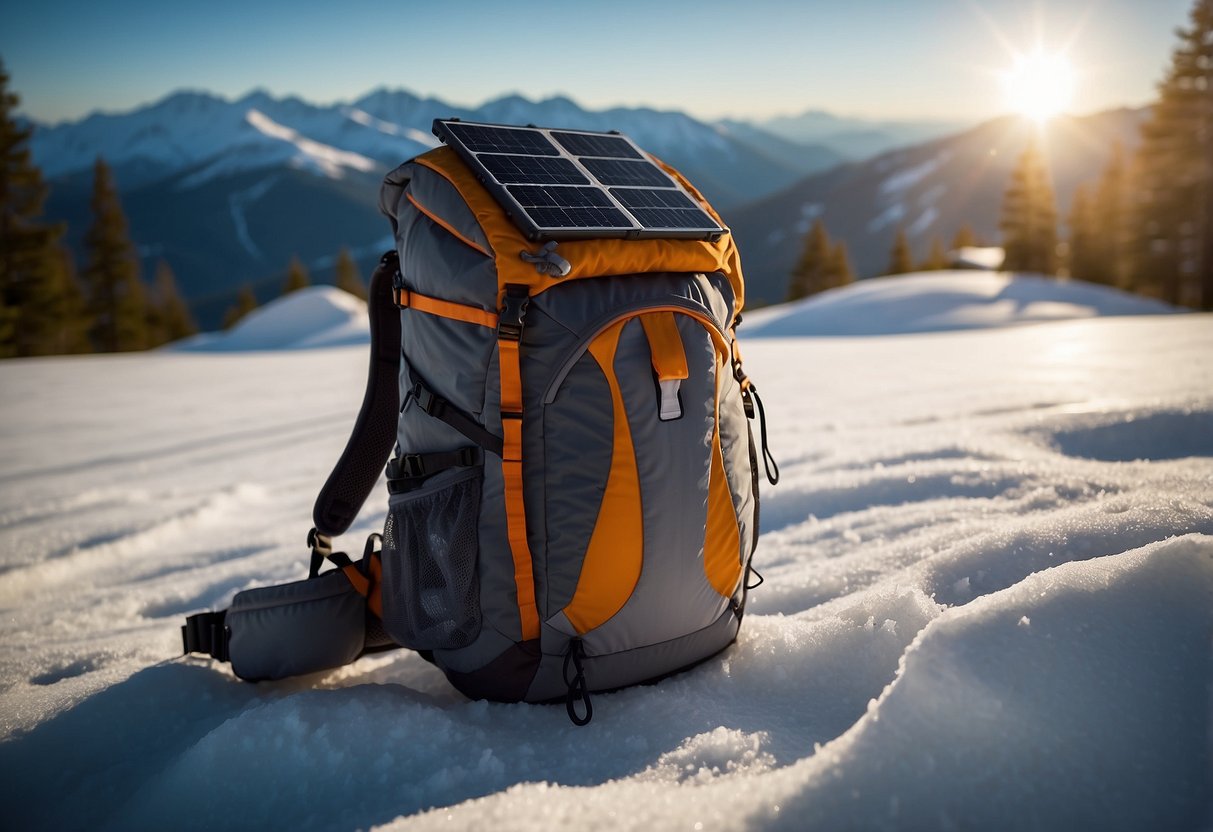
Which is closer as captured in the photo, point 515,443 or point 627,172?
point 515,443

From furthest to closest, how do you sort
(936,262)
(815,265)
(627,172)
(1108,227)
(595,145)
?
1. (936,262)
2. (815,265)
3. (1108,227)
4. (595,145)
5. (627,172)

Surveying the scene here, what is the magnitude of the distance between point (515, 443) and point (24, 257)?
98.4 feet

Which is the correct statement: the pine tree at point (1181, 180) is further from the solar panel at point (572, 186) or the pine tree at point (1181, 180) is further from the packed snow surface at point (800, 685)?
the solar panel at point (572, 186)

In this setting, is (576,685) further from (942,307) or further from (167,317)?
(167,317)

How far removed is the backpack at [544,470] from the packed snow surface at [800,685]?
0.44 ft

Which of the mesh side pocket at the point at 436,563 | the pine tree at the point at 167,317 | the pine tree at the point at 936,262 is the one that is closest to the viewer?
the mesh side pocket at the point at 436,563

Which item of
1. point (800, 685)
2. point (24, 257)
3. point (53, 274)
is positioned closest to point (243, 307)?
point (53, 274)

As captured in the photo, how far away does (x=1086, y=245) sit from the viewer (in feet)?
96.0

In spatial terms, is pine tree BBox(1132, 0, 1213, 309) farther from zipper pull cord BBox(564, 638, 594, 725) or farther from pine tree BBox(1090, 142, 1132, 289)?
zipper pull cord BBox(564, 638, 594, 725)

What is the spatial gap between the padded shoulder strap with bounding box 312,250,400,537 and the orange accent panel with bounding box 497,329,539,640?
68cm

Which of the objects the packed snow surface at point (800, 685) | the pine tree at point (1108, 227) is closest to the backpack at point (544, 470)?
the packed snow surface at point (800, 685)

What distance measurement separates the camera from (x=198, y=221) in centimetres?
18250

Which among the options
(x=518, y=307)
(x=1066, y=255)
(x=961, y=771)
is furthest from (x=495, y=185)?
(x=1066, y=255)

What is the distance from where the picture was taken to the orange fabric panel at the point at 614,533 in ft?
5.08
